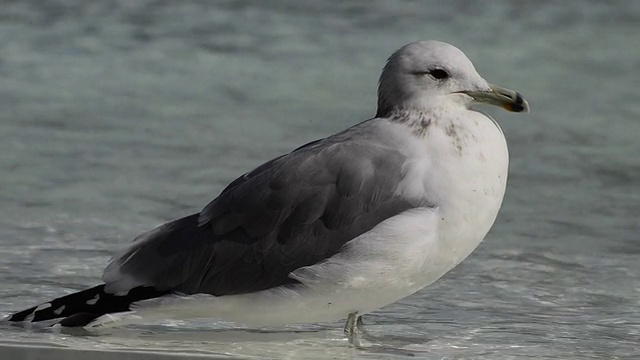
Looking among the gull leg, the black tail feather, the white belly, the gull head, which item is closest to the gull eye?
the gull head

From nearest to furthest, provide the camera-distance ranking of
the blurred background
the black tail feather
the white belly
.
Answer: the white belly < the black tail feather < the blurred background

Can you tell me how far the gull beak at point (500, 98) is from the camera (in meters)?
4.30

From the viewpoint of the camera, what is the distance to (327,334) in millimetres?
4488

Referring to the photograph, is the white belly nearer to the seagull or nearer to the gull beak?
the seagull

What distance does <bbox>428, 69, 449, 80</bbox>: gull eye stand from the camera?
428cm

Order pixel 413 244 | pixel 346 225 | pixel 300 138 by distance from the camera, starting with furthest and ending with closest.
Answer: pixel 300 138
pixel 346 225
pixel 413 244

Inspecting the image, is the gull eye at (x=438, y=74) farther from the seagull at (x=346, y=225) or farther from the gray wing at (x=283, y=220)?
the gray wing at (x=283, y=220)

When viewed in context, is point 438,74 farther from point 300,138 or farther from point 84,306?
point 300,138

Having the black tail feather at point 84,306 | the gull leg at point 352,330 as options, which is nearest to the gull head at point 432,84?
the gull leg at point 352,330

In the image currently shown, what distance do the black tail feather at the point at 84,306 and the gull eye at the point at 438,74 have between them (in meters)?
0.99

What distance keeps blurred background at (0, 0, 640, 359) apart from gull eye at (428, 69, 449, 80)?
778 millimetres

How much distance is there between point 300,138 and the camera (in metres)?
7.45

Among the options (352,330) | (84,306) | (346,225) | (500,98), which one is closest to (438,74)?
(500,98)

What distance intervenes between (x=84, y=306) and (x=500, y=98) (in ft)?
4.41
